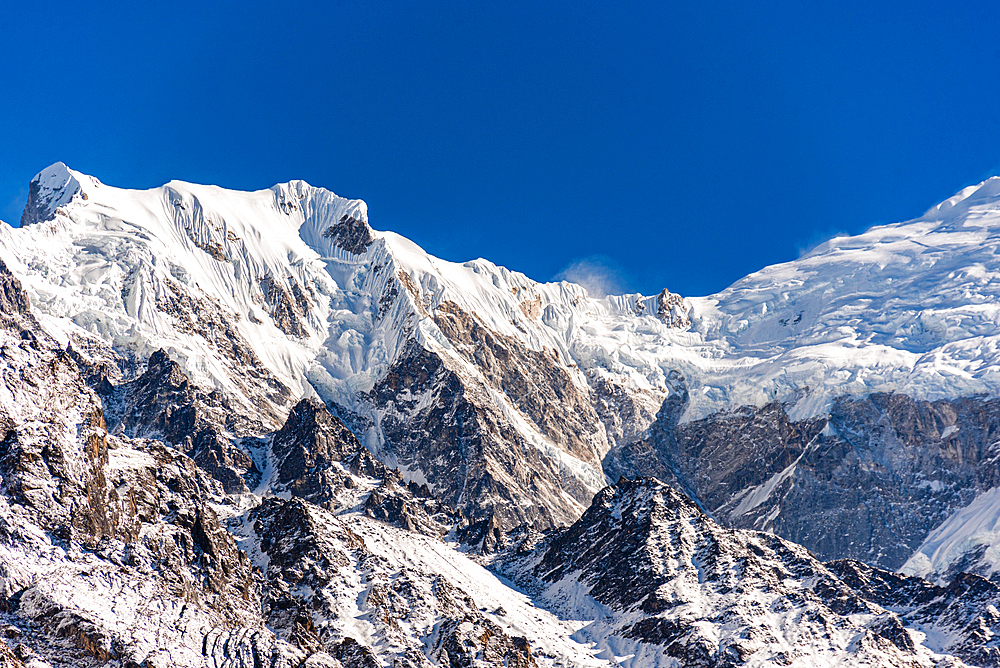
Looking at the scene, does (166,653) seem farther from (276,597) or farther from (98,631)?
(276,597)

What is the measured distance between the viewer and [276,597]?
151000mm

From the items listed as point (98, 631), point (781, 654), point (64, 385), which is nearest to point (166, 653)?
point (98, 631)

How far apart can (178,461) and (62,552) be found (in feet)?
197

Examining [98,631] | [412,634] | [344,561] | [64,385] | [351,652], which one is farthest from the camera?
[344,561]

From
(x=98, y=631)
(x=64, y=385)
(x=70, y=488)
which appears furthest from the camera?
(x=64, y=385)

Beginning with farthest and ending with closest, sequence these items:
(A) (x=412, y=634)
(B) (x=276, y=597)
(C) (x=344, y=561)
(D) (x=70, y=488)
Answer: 1. (C) (x=344, y=561)
2. (A) (x=412, y=634)
3. (B) (x=276, y=597)
4. (D) (x=70, y=488)

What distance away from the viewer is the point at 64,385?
125 metres

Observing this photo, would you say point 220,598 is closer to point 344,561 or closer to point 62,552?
point 62,552

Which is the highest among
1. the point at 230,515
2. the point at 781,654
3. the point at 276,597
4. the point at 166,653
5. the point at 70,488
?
the point at 230,515

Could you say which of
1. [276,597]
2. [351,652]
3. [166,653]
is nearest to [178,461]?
[276,597]

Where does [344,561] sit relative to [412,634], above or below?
above

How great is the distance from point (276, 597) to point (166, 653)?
156ft

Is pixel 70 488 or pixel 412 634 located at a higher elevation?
pixel 70 488

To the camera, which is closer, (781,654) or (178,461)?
(178,461)
